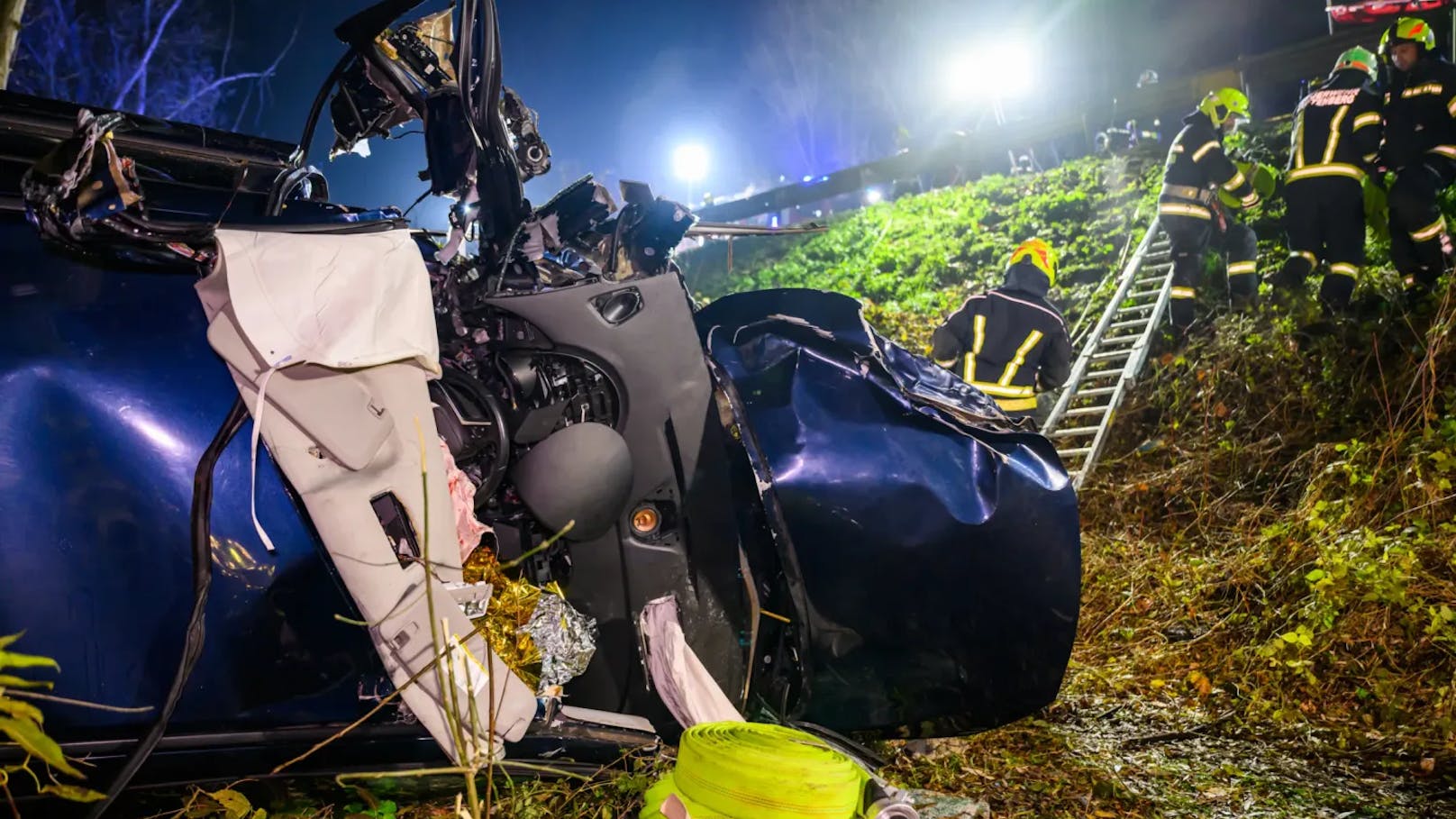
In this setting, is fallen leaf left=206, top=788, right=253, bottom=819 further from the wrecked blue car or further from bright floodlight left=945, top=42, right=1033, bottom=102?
bright floodlight left=945, top=42, right=1033, bottom=102

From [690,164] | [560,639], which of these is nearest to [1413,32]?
[560,639]

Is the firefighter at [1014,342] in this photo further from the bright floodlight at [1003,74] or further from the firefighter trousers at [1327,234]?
the bright floodlight at [1003,74]

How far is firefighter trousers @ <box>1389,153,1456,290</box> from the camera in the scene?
5.88m

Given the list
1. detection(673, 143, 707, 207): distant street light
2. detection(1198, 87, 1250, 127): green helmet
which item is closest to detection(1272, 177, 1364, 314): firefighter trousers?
detection(1198, 87, 1250, 127): green helmet

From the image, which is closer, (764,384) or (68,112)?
(68,112)

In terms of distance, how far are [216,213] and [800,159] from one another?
44.0 metres

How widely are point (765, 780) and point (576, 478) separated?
977 mm

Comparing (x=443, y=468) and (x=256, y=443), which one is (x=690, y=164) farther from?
(x=256, y=443)

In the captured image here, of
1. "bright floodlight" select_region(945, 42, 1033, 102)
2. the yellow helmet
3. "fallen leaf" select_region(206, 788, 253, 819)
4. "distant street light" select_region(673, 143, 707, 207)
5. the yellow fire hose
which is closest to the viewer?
the yellow fire hose

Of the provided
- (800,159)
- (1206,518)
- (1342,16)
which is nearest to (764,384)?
(1206,518)

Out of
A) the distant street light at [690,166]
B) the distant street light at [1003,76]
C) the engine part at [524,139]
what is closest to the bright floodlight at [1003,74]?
the distant street light at [1003,76]

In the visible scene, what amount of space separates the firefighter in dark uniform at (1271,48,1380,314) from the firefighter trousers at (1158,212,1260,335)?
40 cm

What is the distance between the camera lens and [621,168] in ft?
179

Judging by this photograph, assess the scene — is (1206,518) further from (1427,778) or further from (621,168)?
(621,168)
